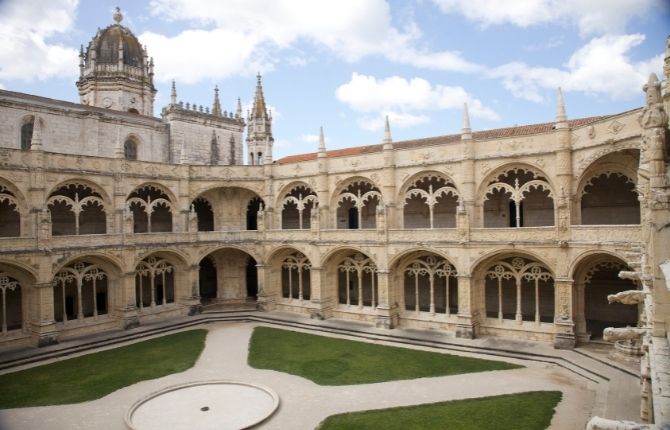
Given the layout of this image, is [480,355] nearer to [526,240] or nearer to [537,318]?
[537,318]

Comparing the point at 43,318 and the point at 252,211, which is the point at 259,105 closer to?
the point at 252,211

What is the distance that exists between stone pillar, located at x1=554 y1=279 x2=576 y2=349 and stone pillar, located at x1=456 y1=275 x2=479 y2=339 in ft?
12.7

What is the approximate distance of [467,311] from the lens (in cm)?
2397

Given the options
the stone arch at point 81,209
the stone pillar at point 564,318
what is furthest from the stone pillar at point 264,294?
the stone pillar at point 564,318

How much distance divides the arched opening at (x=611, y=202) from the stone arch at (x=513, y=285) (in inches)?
151

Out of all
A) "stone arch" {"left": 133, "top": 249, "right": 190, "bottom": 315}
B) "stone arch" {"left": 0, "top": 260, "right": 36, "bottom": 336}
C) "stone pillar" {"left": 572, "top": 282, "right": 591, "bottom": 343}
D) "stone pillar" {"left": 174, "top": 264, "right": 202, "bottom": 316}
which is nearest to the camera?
"stone pillar" {"left": 572, "top": 282, "right": 591, "bottom": 343}

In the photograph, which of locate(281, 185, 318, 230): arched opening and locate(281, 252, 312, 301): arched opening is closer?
locate(281, 252, 312, 301): arched opening

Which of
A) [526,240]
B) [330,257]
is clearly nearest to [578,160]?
[526,240]

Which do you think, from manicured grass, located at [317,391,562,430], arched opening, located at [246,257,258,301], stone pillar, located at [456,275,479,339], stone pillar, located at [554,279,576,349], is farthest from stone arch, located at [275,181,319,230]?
manicured grass, located at [317,391,562,430]

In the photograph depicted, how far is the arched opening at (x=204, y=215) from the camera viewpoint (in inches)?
1403

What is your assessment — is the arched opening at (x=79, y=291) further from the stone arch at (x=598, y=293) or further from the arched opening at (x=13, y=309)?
the stone arch at (x=598, y=293)

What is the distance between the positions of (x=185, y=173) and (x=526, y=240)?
20.9 m

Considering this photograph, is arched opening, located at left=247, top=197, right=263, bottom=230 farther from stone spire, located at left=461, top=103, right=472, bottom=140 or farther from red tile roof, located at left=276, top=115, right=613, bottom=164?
stone spire, located at left=461, top=103, right=472, bottom=140

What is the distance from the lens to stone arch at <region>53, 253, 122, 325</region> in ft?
85.1
